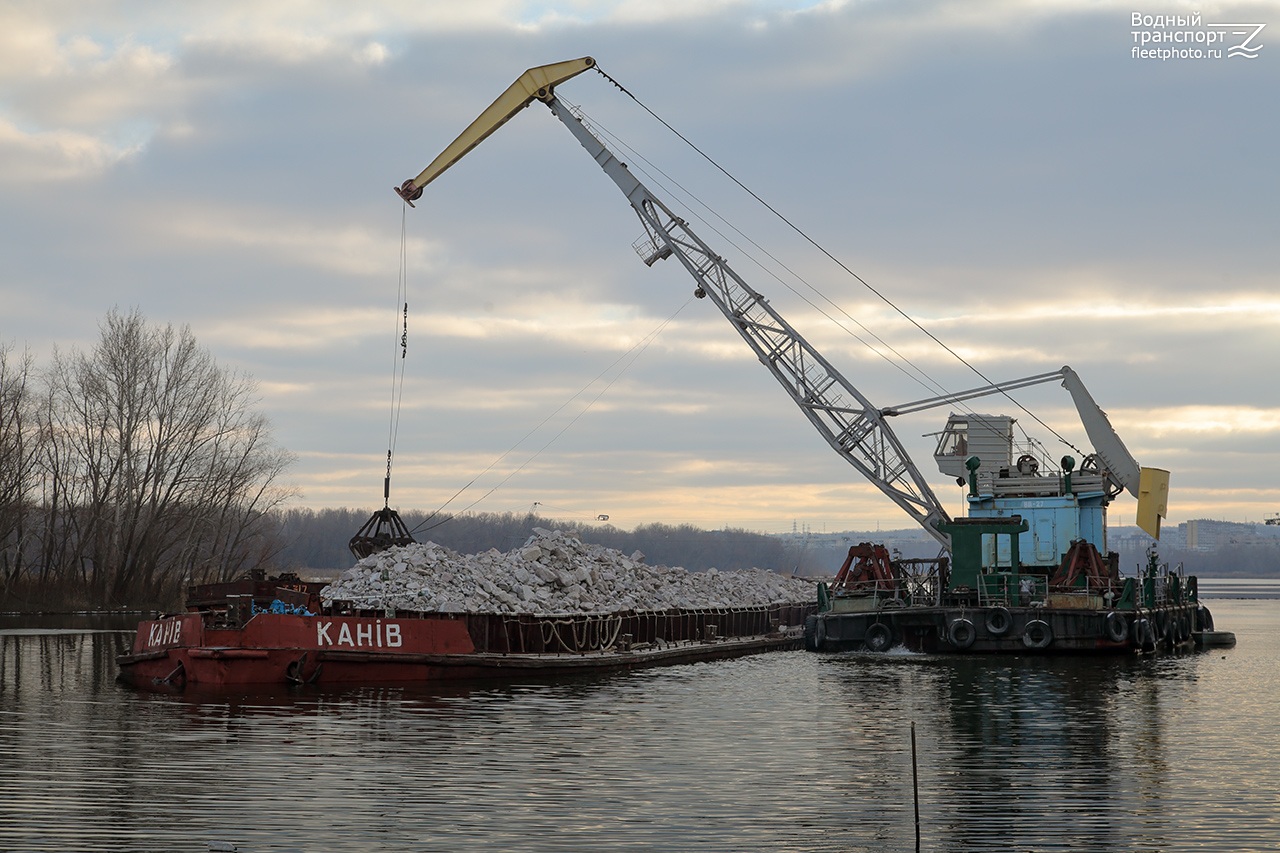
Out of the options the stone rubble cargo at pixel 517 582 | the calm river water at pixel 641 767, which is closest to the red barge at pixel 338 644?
the stone rubble cargo at pixel 517 582

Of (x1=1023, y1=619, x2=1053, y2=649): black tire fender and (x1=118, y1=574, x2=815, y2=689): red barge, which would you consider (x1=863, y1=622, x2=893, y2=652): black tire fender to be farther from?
(x1=118, y1=574, x2=815, y2=689): red barge

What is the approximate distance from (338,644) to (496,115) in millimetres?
28012

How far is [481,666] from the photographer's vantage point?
114ft

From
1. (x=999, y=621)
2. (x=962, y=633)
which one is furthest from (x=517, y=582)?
(x=999, y=621)

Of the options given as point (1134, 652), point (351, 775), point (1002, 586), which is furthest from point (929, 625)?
point (351, 775)

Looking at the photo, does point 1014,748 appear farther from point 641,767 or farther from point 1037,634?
point 1037,634

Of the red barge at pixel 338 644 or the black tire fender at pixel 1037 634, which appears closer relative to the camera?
the red barge at pixel 338 644

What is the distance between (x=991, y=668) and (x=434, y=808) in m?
28.0

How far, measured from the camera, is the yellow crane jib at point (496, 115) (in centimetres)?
5297

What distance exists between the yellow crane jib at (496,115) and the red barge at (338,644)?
1871 cm

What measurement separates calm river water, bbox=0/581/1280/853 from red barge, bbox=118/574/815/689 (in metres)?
1.24

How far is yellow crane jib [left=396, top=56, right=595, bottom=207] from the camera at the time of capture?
53.0 m

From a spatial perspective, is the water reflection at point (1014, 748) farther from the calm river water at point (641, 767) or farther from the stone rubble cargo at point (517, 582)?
the stone rubble cargo at point (517, 582)

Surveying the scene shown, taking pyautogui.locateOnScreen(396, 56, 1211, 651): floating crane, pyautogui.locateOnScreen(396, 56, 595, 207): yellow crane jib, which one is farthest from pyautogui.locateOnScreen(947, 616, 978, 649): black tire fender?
pyautogui.locateOnScreen(396, 56, 595, 207): yellow crane jib
